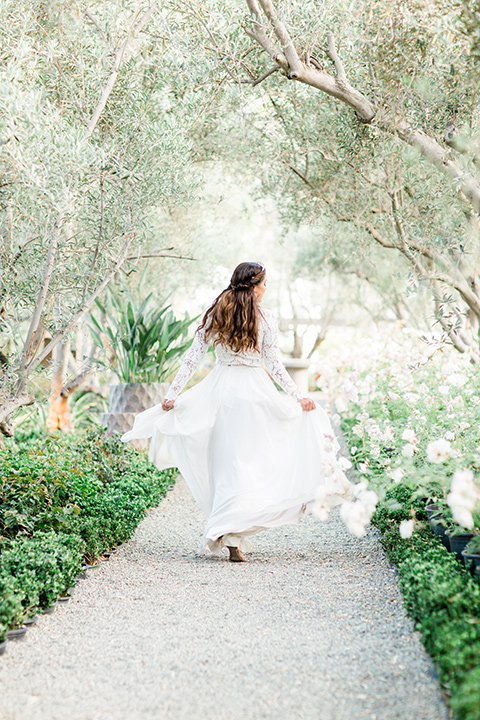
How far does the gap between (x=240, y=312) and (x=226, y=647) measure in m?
2.44

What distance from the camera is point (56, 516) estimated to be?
15.4ft

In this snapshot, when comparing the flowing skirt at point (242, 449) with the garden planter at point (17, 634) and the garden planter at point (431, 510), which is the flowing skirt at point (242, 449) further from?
the garden planter at point (17, 634)

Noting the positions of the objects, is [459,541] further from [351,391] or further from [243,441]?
[351,391]

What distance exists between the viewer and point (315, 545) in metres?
5.60

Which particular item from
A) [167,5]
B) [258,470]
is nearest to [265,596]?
[258,470]

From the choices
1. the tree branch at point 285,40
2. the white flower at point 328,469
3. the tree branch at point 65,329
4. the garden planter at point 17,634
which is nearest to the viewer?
the garden planter at point 17,634

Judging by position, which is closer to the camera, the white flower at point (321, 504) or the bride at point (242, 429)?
the white flower at point (321, 504)

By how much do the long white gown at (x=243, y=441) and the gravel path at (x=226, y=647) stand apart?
0.39 metres

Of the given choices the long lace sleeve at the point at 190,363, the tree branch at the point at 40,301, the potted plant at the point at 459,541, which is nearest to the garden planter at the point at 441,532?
the potted plant at the point at 459,541

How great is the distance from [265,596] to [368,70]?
4322mm

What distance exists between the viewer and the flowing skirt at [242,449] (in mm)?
4918

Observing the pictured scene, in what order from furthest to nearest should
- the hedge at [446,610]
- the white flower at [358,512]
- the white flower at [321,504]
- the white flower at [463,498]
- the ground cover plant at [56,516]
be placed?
the ground cover plant at [56,516]
the white flower at [321,504]
the white flower at [358,512]
the white flower at [463,498]
the hedge at [446,610]

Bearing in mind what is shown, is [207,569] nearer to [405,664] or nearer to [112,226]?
[405,664]

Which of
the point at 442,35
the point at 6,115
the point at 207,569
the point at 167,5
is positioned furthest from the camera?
the point at 167,5
